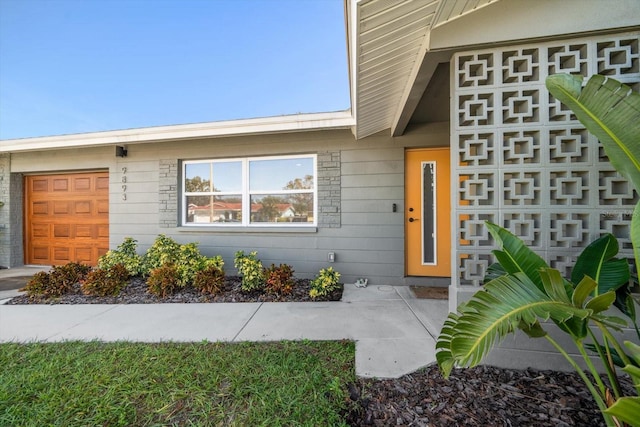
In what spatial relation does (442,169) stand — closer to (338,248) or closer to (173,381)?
(338,248)

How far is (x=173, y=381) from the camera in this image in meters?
1.96

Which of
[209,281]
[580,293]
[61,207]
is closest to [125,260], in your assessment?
[209,281]

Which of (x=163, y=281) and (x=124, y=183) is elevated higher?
(x=124, y=183)

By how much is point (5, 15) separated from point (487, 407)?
11958mm

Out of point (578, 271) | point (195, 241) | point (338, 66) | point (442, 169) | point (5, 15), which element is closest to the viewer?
point (578, 271)

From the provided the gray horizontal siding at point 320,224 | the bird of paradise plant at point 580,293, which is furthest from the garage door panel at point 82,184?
the bird of paradise plant at point 580,293

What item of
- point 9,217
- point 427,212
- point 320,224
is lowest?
point 320,224

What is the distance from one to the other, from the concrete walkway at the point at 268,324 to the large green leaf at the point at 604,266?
125 centimetres

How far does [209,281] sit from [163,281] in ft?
2.28

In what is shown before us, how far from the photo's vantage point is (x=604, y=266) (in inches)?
61.3

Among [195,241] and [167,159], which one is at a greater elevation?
[167,159]

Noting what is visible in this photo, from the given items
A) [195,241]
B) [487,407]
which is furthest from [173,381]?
[195,241]

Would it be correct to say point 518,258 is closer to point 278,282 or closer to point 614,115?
point 614,115

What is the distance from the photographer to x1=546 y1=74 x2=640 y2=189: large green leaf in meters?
1.31
